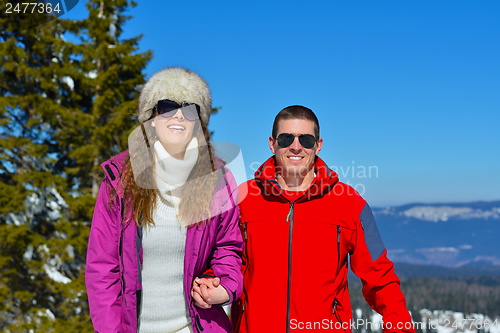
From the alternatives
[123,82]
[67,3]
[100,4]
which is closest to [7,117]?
[123,82]

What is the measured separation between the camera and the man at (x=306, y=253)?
2.64 metres

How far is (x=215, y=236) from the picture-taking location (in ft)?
8.11

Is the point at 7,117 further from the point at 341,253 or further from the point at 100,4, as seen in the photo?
the point at 341,253

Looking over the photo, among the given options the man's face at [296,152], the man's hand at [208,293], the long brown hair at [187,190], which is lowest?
the man's hand at [208,293]

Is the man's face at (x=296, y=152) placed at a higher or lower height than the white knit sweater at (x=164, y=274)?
higher

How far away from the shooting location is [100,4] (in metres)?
14.8

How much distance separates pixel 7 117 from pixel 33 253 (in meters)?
5.23

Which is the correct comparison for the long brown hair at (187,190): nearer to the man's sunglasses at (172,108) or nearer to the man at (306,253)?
the man's sunglasses at (172,108)

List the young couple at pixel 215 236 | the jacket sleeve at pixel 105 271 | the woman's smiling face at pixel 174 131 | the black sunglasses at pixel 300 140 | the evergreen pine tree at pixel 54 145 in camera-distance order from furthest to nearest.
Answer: the evergreen pine tree at pixel 54 145
the black sunglasses at pixel 300 140
the woman's smiling face at pixel 174 131
the young couple at pixel 215 236
the jacket sleeve at pixel 105 271

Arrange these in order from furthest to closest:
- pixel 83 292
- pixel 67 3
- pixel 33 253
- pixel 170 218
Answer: pixel 33 253
pixel 83 292
pixel 67 3
pixel 170 218

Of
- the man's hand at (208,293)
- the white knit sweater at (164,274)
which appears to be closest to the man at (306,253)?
the man's hand at (208,293)

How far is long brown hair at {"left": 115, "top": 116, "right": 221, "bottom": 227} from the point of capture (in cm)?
231

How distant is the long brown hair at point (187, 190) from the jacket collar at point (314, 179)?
0.48 meters

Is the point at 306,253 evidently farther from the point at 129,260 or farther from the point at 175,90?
the point at 175,90
